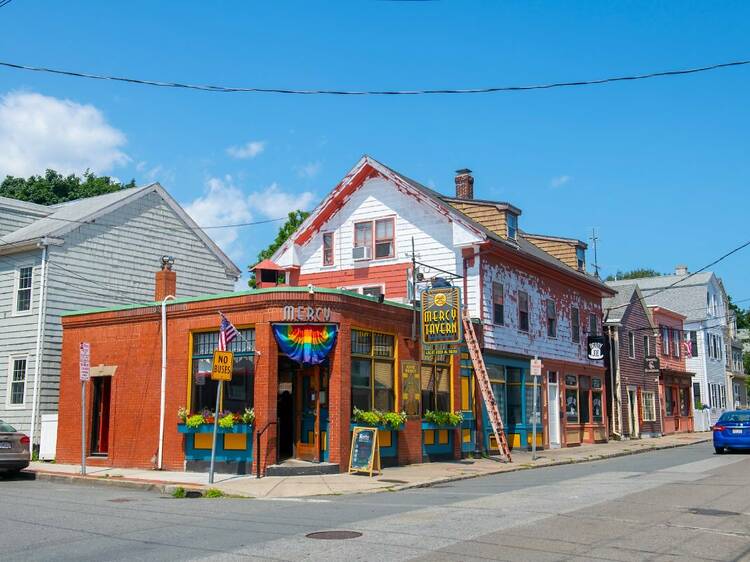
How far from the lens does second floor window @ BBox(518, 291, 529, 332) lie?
28.2 m

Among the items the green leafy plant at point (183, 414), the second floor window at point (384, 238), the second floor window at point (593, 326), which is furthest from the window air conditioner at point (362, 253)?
the second floor window at point (593, 326)

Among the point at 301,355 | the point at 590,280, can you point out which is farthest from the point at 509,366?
the point at 301,355

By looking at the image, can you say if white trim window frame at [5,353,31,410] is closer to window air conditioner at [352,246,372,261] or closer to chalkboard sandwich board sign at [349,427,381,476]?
window air conditioner at [352,246,372,261]

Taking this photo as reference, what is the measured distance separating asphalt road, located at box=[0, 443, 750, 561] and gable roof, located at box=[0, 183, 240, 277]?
11507 millimetres

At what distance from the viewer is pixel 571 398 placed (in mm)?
32062

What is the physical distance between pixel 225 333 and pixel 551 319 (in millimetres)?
16354

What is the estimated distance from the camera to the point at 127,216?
2886 centimetres

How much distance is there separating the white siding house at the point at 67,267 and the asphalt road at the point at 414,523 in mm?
9037

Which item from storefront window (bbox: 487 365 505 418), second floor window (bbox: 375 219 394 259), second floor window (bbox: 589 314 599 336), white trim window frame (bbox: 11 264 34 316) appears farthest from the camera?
second floor window (bbox: 589 314 599 336)

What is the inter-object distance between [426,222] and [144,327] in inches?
397

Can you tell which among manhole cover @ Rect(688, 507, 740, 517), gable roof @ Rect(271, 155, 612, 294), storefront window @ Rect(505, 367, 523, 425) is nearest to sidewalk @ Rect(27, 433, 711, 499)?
storefront window @ Rect(505, 367, 523, 425)

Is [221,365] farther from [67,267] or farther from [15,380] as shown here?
[15,380]

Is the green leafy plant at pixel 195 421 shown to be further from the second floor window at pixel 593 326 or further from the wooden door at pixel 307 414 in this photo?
the second floor window at pixel 593 326

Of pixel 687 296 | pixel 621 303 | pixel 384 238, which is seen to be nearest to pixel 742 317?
pixel 687 296
